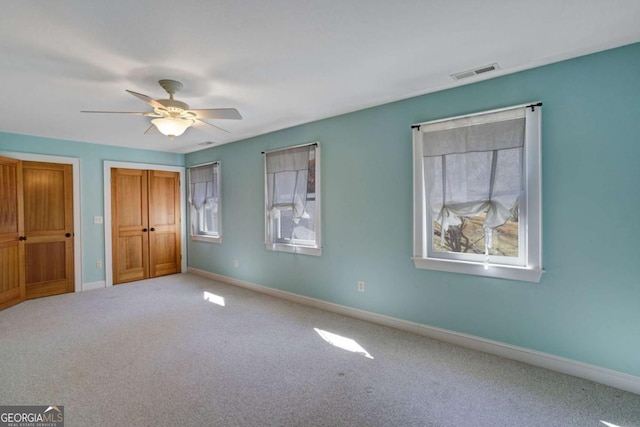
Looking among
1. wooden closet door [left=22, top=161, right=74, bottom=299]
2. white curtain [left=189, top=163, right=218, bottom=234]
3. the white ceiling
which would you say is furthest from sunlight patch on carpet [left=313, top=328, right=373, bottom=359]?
wooden closet door [left=22, top=161, right=74, bottom=299]

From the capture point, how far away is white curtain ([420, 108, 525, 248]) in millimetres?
2631

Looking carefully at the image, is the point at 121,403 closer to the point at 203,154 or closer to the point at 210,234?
the point at 210,234

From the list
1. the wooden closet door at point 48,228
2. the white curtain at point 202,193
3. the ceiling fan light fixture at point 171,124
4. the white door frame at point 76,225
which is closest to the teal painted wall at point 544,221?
the ceiling fan light fixture at point 171,124

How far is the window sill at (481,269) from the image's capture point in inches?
101

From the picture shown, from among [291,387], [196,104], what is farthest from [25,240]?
[291,387]

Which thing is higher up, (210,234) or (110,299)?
(210,234)

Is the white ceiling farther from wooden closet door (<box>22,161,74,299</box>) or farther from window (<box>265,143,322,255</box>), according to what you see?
wooden closet door (<box>22,161,74,299</box>)

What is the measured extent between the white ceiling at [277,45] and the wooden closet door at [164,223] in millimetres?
2701

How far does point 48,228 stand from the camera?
474 cm

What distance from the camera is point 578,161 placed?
93.8 inches

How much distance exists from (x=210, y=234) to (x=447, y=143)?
15.0ft

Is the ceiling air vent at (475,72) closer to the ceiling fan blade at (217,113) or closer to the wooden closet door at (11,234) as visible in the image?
the ceiling fan blade at (217,113)

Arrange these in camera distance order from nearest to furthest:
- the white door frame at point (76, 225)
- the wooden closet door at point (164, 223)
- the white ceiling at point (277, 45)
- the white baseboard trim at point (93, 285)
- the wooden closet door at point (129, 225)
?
the white ceiling at point (277, 45) → the white door frame at point (76, 225) → the white baseboard trim at point (93, 285) → the wooden closet door at point (129, 225) → the wooden closet door at point (164, 223)

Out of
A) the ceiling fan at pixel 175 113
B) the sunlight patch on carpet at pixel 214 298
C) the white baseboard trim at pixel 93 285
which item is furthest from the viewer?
the white baseboard trim at pixel 93 285
